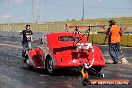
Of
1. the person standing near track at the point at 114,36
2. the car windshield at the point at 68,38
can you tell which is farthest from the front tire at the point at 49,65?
the person standing near track at the point at 114,36

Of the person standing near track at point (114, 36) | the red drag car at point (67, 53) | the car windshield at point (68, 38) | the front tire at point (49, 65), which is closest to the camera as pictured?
the red drag car at point (67, 53)

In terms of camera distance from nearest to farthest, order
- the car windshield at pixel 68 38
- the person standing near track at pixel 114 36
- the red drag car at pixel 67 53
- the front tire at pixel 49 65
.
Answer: the red drag car at pixel 67 53
the front tire at pixel 49 65
the car windshield at pixel 68 38
the person standing near track at pixel 114 36

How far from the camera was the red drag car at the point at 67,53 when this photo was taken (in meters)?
13.2

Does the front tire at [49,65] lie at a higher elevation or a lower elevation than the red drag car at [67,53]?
lower

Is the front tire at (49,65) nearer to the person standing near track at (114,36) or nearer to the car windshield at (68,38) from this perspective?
the car windshield at (68,38)

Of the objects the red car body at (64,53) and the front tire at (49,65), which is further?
the front tire at (49,65)

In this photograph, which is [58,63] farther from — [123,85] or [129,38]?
[129,38]

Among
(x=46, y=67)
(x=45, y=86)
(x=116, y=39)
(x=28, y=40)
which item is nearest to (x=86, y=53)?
(x=46, y=67)

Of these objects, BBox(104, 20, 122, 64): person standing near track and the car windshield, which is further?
BBox(104, 20, 122, 64): person standing near track

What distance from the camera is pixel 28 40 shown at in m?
21.4

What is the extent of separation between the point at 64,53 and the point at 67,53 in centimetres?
10

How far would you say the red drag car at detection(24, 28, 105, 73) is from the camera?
13219 mm

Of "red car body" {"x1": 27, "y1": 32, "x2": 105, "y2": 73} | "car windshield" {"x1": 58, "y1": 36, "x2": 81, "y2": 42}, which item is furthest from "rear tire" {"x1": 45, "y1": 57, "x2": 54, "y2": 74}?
"car windshield" {"x1": 58, "y1": 36, "x2": 81, "y2": 42}

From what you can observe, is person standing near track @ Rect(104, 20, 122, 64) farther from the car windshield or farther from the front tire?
the front tire
